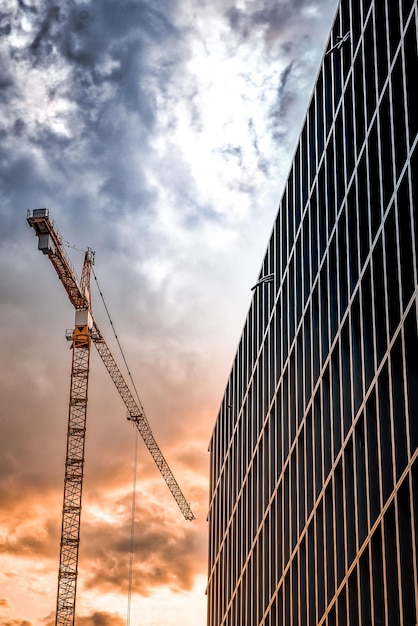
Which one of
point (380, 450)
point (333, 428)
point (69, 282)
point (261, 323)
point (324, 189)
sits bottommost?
point (380, 450)

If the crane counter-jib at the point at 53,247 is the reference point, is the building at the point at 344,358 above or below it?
below

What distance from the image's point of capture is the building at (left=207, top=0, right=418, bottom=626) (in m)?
44.0

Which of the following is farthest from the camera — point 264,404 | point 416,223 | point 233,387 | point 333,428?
point 233,387

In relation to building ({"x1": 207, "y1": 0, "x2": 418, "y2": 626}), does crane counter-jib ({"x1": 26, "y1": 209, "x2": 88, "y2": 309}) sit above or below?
above

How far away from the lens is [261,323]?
269ft

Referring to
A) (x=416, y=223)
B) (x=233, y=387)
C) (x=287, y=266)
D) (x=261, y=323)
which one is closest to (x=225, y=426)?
(x=233, y=387)

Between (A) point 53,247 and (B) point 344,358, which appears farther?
(A) point 53,247

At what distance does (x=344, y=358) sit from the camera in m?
54.2

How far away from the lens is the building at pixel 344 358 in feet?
144

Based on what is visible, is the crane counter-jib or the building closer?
the building

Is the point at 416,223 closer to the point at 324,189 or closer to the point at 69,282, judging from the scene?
the point at 324,189

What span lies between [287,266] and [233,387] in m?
26.4

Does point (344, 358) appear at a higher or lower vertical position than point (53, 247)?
lower

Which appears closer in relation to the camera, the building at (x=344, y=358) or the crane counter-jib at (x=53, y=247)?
the building at (x=344, y=358)
